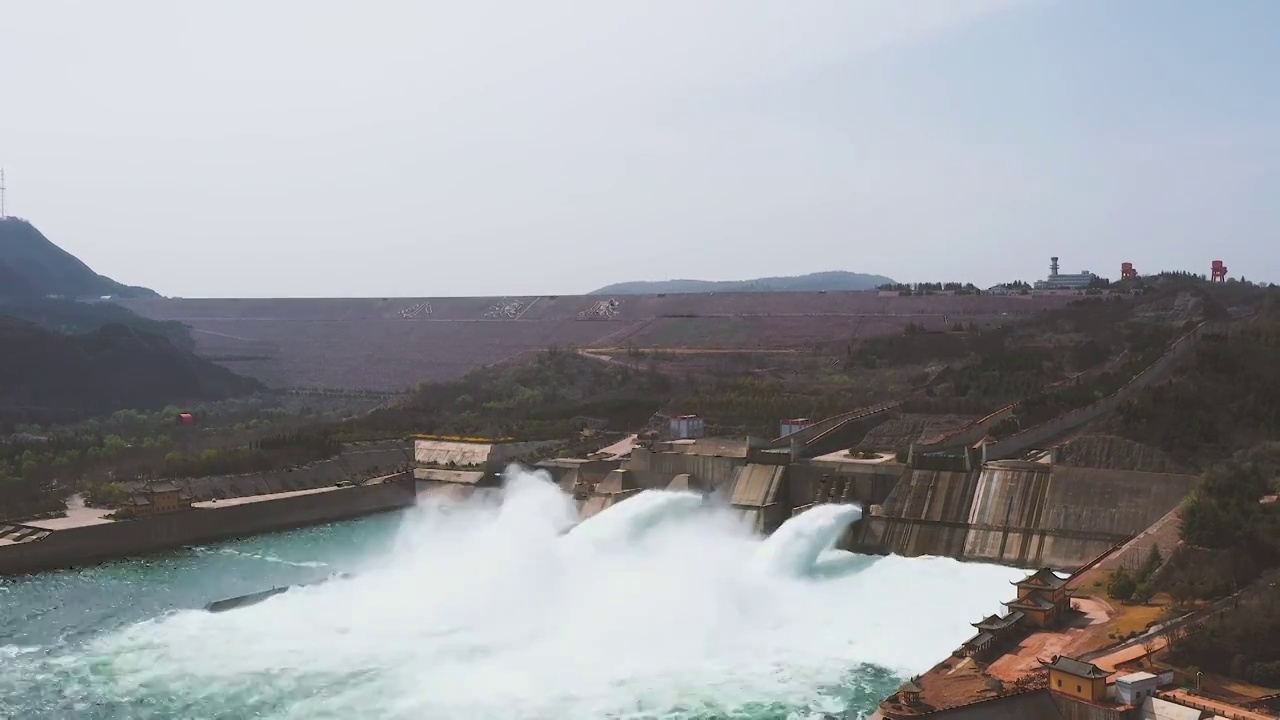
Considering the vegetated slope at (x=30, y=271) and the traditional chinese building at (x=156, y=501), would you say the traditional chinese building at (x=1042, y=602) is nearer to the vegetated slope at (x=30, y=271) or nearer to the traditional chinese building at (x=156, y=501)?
the traditional chinese building at (x=156, y=501)

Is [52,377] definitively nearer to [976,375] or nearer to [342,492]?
[342,492]

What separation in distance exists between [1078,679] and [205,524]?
40.2m

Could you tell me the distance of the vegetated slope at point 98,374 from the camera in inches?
3612

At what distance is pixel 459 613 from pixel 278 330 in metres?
97.3

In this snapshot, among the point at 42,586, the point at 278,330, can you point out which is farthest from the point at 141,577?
the point at 278,330

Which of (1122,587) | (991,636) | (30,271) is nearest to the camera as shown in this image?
(991,636)

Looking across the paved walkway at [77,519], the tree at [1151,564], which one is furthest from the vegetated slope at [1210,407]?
the paved walkway at [77,519]

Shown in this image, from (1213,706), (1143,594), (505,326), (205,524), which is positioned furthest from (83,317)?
(1213,706)

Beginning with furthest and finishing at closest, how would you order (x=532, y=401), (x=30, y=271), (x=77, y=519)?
(x=30, y=271)
(x=532, y=401)
(x=77, y=519)

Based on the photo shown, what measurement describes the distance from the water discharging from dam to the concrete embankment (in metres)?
1.64

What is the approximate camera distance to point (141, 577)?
44.1m

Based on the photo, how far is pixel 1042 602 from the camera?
29828 mm

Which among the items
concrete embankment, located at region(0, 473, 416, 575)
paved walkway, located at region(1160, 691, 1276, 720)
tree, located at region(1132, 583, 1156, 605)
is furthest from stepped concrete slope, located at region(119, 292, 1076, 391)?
paved walkway, located at region(1160, 691, 1276, 720)

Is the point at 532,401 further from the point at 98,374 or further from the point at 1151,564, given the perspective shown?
the point at 1151,564
